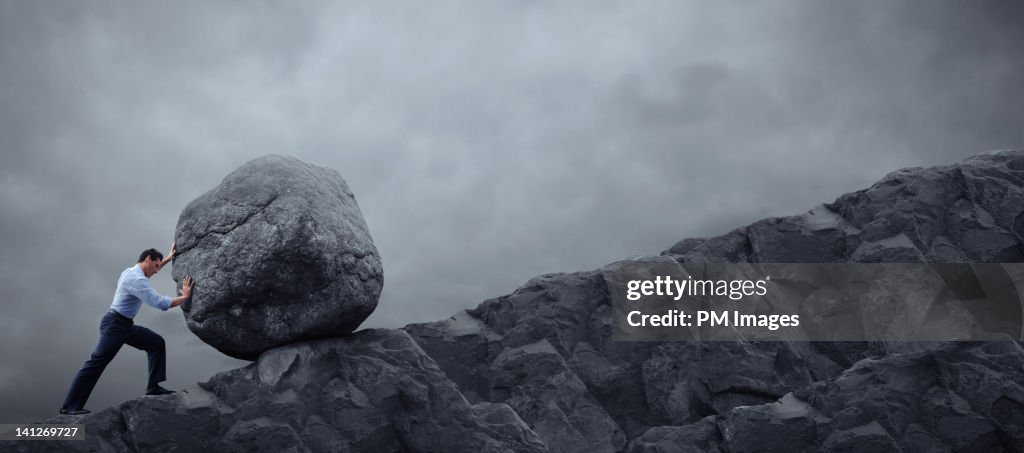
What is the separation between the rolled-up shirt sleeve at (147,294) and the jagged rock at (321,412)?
1280mm

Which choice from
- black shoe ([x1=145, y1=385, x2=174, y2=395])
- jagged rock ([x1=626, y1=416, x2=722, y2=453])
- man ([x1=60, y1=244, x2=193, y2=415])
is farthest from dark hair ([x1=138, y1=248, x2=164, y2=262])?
jagged rock ([x1=626, y1=416, x2=722, y2=453])

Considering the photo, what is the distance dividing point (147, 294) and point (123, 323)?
1.94 feet

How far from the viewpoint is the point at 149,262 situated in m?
11.2

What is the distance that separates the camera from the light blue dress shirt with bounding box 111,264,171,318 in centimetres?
1086

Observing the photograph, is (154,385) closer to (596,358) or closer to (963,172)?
(596,358)

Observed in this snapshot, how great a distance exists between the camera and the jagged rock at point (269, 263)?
35.6 ft

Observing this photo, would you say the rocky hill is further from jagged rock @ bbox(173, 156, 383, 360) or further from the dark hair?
the dark hair

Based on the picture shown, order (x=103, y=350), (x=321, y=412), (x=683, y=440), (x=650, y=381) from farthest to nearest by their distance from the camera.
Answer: (x=650, y=381)
(x=683, y=440)
(x=321, y=412)
(x=103, y=350)

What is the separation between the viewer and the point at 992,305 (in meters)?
14.5

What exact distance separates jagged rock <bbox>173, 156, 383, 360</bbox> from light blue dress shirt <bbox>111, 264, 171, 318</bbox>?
448 millimetres

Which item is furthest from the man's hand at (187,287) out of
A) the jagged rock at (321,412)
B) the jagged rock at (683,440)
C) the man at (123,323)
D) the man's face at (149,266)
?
the jagged rock at (683,440)

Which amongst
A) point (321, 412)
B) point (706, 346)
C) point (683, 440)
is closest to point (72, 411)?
point (321, 412)

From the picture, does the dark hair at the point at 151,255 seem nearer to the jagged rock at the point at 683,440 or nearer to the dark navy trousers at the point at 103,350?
the dark navy trousers at the point at 103,350

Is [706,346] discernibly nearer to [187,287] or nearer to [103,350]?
[187,287]
